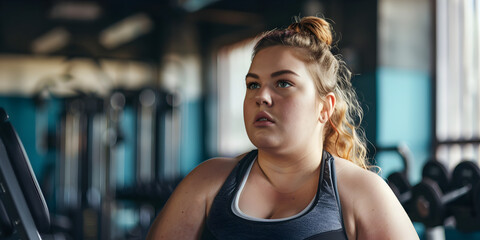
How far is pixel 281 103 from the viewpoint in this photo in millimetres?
854

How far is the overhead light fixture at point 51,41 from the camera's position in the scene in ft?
16.4

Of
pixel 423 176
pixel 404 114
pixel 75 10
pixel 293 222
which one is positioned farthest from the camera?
pixel 75 10

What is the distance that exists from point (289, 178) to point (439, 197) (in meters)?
0.92

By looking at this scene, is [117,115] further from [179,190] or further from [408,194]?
[179,190]

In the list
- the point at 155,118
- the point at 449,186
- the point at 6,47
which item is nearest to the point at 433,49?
the point at 449,186

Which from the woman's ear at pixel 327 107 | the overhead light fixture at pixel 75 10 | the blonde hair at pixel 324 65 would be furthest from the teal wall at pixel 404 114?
the overhead light fixture at pixel 75 10

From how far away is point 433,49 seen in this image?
10.3 feet

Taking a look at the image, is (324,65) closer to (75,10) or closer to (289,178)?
(289,178)

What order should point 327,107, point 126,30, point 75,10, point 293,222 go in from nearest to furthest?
1. point 293,222
2. point 327,107
3. point 75,10
4. point 126,30

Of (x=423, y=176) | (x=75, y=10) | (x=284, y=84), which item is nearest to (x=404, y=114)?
(x=423, y=176)

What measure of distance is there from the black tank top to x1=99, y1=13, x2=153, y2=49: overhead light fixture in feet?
15.2

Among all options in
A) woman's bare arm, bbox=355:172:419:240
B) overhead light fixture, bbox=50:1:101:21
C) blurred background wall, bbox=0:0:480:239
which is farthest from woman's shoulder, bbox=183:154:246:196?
overhead light fixture, bbox=50:1:101:21

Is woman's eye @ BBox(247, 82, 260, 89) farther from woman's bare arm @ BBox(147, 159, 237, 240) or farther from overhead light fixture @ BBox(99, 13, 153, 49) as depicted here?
overhead light fixture @ BBox(99, 13, 153, 49)

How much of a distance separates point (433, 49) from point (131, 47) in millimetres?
3175
